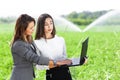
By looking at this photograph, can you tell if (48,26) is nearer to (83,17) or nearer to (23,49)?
(23,49)

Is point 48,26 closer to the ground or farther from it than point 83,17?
farther from it

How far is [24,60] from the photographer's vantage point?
5570mm

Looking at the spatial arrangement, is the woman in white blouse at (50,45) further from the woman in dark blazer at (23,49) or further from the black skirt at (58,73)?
the woman in dark blazer at (23,49)

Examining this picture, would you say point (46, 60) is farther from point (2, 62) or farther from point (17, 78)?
point (2, 62)

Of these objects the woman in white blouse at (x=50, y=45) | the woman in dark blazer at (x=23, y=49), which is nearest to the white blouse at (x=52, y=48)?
the woman in white blouse at (x=50, y=45)

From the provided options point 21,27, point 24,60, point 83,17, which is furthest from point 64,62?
point 83,17

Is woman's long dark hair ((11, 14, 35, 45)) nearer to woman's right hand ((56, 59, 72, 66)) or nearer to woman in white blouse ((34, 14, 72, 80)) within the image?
woman in white blouse ((34, 14, 72, 80))

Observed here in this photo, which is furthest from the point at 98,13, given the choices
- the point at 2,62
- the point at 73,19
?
the point at 2,62

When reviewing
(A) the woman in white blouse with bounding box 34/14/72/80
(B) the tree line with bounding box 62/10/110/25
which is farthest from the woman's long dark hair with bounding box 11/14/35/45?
(B) the tree line with bounding box 62/10/110/25

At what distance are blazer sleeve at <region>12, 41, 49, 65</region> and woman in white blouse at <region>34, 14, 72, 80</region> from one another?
14.0 inches

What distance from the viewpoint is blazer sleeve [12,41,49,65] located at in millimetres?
5453

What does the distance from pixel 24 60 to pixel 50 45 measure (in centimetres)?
44

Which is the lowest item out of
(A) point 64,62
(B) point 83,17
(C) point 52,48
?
(B) point 83,17

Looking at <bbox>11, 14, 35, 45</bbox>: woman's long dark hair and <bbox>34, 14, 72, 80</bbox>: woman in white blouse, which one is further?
<bbox>34, 14, 72, 80</bbox>: woman in white blouse
